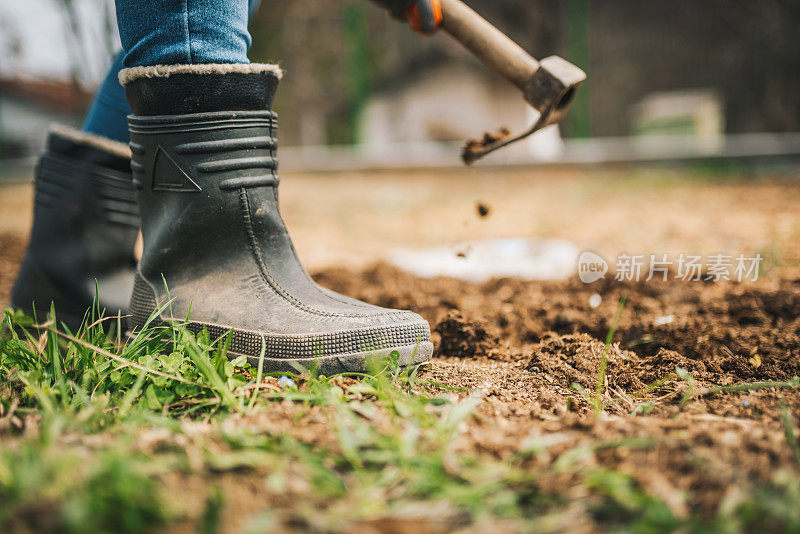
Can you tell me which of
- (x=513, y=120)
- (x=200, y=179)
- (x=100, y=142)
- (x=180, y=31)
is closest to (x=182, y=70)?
(x=180, y=31)

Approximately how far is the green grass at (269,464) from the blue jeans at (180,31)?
60 cm

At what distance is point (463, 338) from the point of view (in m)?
1.37

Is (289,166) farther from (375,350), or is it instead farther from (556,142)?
(375,350)

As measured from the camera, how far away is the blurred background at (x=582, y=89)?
680 centimetres

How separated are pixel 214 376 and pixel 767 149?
699 centimetres

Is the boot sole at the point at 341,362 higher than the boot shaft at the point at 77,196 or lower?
lower

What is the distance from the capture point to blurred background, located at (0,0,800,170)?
680 cm

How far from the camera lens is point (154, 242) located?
1.25 m

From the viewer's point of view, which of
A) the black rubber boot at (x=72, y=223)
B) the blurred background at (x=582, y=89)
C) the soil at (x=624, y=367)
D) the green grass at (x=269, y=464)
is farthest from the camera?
the blurred background at (x=582, y=89)

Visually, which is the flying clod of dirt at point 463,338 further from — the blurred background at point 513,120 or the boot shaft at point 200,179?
the blurred background at point 513,120

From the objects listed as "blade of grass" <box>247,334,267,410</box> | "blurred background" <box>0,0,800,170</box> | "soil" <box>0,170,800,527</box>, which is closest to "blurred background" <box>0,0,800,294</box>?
"blurred background" <box>0,0,800,170</box>

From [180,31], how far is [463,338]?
90 cm

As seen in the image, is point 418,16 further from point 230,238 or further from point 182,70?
point 230,238

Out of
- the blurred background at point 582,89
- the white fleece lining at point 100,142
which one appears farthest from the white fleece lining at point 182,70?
the blurred background at point 582,89
